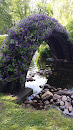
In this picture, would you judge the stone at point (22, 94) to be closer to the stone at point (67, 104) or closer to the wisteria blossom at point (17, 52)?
the wisteria blossom at point (17, 52)

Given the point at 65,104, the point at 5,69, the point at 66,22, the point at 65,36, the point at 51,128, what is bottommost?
the point at 65,104

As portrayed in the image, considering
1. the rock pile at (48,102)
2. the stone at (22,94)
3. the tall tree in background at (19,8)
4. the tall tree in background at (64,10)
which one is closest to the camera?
the rock pile at (48,102)

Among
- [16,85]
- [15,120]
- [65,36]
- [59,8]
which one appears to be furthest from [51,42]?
[15,120]

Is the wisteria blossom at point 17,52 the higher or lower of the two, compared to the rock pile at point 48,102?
higher

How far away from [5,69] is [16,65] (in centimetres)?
64

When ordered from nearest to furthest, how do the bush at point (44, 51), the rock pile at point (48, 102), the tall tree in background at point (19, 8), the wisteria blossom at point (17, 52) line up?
the rock pile at point (48, 102) < the wisteria blossom at point (17, 52) < the bush at point (44, 51) < the tall tree in background at point (19, 8)

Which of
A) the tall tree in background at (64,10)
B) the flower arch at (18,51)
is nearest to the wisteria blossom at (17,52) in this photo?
the flower arch at (18,51)

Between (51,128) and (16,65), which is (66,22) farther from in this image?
(51,128)

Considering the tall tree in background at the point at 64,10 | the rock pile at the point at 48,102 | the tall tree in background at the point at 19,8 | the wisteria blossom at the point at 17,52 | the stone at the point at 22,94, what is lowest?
the rock pile at the point at 48,102

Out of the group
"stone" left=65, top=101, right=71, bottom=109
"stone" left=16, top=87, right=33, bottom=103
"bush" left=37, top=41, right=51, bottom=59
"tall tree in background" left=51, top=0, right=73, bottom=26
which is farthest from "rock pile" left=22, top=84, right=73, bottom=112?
"bush" left=37, top=41, right=51, bottom=59

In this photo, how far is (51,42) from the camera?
17.9 metres

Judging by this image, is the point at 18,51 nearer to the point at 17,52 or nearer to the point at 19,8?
the point at 17,52

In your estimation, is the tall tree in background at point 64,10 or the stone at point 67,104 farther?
the tall tree in background at point 64,10

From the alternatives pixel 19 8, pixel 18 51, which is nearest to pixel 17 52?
pixel 18 51
